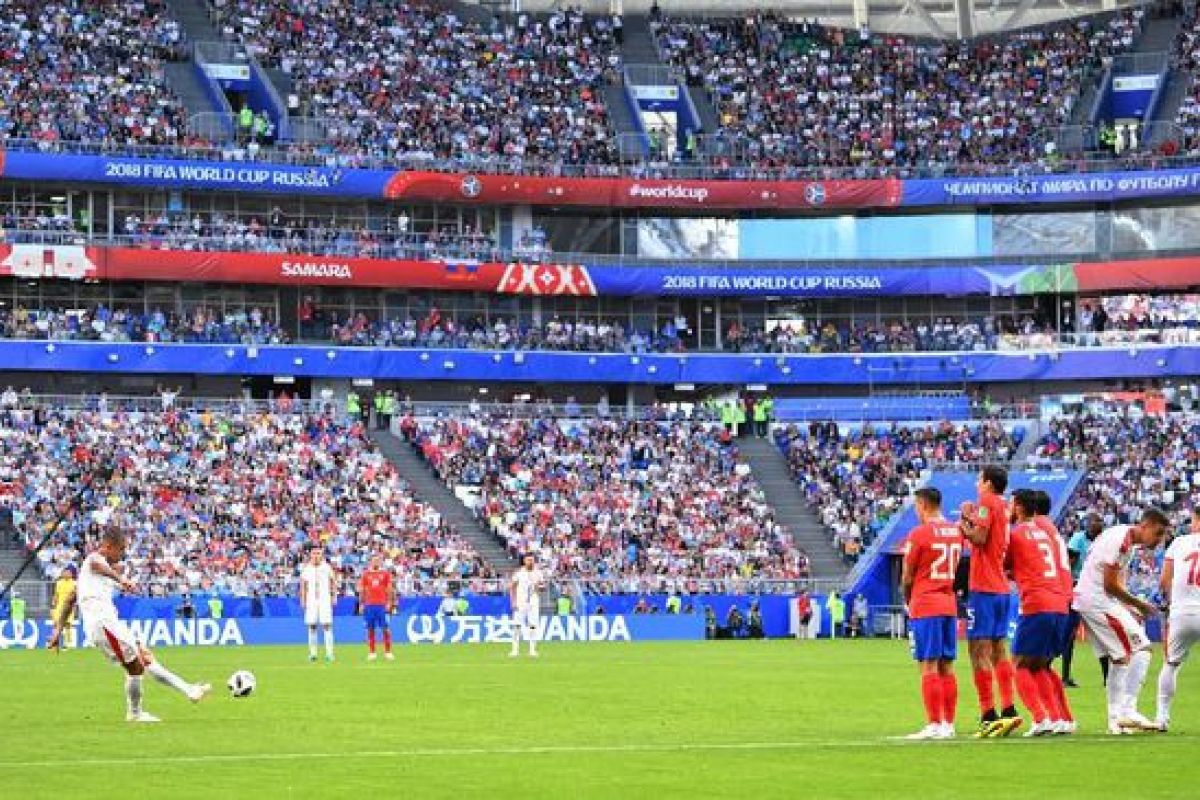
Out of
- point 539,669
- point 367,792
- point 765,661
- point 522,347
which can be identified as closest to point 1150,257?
point 522,347

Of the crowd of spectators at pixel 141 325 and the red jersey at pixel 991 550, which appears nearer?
the red jersey at pixel 991 550

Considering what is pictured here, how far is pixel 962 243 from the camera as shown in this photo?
94875 mm

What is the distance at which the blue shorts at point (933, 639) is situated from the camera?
22.8 metres

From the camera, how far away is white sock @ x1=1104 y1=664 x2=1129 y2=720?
76.6 ft

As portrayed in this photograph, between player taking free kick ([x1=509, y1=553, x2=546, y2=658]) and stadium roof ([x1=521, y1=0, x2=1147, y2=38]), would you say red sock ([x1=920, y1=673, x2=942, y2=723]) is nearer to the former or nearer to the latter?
player taking free kick ([x1=509, y1=553, x2=546, y2=658])

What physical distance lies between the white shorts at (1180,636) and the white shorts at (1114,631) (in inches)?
9.9

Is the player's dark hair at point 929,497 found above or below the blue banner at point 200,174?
below

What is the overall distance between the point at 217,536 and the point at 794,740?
4863cm

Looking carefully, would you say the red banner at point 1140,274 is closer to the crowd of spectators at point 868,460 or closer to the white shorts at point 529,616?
the crowd of spectators at point 868,460

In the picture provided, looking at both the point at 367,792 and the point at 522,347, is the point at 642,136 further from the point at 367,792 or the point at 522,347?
the point at 367,792

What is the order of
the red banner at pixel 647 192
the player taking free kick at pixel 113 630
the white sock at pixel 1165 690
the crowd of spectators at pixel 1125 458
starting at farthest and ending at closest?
the red banner at pixel 647 192
the crowd of spectators at pixel 1125 458
the player taking free kick at pixel 113 630
the white sock at pixel 1165 690

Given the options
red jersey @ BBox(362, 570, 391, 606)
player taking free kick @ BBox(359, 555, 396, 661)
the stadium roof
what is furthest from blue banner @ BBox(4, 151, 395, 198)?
red jersey @ BBox(362, 570, 391, 606)

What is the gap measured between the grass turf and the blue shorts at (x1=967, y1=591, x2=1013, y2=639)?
4.03 ft

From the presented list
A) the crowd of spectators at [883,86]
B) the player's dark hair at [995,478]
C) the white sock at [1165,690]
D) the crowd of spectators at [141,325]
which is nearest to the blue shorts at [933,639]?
the player's dark hair at [995,478]
